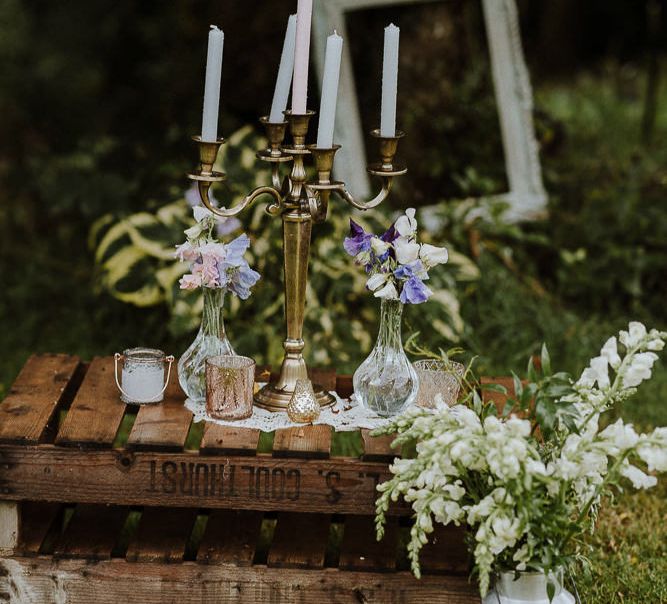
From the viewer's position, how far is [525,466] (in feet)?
6.43

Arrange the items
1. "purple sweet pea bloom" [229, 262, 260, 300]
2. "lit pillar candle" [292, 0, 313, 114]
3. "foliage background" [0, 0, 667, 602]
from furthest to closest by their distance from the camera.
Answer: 1. "foliage background" [0, 0, 667, 602]
2. "purple sweet pea bloom" [229, 262, 260, 300]
3. "lit pillar candle" [292, 0, 313, 114]

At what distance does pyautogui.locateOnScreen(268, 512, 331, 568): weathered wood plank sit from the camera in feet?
7.56

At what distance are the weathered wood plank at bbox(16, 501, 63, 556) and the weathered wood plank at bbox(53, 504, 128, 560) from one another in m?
0.04

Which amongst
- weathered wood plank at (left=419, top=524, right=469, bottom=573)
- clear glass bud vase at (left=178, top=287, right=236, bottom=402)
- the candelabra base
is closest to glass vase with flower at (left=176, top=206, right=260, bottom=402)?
A: clear glass bud vase at (left=178, top=287, right=236, bottom=402)

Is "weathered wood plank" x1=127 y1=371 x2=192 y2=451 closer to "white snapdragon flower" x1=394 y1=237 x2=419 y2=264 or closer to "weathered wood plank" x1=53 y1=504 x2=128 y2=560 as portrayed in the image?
"weathered wood plank" x1=53 y1=504 x2=128 y2=560

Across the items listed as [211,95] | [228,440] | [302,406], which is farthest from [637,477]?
[211,95]

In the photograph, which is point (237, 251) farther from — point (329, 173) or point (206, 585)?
point (206, 585)

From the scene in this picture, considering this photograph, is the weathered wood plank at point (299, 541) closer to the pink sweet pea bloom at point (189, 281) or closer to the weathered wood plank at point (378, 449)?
the weathered wood plank at point (378, 449)

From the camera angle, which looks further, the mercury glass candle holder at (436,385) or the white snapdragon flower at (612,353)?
the mercury glass candle holder at (436,385)

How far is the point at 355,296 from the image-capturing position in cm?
380

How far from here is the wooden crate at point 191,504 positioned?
2232 mm

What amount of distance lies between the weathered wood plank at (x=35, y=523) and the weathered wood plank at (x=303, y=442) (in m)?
0.59

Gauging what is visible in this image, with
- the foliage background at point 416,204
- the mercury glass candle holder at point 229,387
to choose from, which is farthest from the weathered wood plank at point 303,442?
the foliage background at point 416,204

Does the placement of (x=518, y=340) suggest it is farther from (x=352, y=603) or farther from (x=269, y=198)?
(x=352, y=603)
